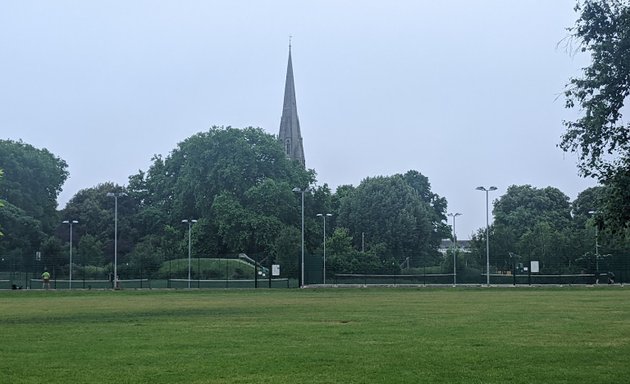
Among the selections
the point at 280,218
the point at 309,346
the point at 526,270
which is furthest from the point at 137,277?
the point at 309,346

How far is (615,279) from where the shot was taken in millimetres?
71812

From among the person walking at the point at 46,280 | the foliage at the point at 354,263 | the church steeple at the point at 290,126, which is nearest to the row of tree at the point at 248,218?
the foliage at the point at 354,263

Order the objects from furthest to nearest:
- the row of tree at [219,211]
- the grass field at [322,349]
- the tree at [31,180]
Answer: the tree at [31,180]
the row of tree at [219,211]
the grass field at [322,349]

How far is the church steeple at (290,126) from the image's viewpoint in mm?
149250

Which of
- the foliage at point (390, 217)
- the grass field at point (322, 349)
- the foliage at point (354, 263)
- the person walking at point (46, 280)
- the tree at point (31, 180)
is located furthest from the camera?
the foliage at point (390, 217)

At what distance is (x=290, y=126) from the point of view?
14988 centimetres

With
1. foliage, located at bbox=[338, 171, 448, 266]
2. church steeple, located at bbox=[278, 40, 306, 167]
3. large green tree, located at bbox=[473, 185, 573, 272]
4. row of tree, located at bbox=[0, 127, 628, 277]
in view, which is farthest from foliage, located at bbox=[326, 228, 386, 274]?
church steeple, located at bbox=[278, 40, 306, 167]

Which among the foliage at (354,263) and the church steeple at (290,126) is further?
the church steeple at (290,126)

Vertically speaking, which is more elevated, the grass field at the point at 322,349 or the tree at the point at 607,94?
the tree at the point at 607,94

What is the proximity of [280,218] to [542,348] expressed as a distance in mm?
79109

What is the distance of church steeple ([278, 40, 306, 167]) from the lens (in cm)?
14925

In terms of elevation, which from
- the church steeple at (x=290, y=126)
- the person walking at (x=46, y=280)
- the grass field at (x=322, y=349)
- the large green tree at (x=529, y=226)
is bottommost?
the person walking at (x=46, y=280)

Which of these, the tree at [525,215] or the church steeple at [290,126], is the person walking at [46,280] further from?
the church steeple at [290,126]

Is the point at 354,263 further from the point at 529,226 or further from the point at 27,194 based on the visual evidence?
the point at 27,194
